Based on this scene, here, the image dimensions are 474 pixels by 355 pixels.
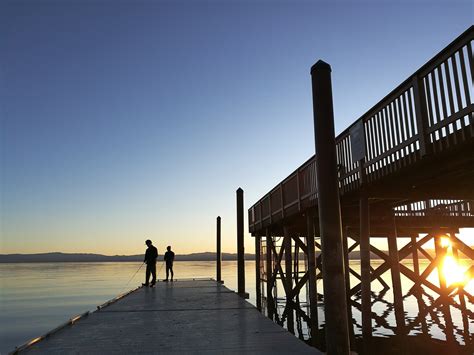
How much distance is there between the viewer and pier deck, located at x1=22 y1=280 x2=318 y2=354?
594 centimetres

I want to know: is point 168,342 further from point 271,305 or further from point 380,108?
point 271,305

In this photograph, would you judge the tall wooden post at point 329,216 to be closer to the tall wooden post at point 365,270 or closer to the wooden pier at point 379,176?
the wooden pier at point 379,176

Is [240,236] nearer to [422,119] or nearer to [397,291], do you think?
[397,291]

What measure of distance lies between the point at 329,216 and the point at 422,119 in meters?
2.31

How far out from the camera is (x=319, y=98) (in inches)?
237

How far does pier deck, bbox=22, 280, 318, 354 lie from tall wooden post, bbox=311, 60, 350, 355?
54cm

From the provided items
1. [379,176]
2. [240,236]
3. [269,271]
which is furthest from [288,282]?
[379,176]

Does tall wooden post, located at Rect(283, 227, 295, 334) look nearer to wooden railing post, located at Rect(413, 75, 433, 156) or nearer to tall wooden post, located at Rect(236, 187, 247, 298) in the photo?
tall wooden post, located at Rect(236, 187, 247, 298)

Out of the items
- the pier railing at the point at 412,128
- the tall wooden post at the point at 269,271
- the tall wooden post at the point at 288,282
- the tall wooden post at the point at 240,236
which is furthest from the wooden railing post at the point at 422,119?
the tall wooden post at the point at 269,271

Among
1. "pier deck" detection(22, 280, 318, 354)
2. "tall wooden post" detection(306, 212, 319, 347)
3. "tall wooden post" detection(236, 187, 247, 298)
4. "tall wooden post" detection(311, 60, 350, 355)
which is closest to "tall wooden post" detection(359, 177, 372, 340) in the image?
"pier deck" detection(22, 280, 318, 354)

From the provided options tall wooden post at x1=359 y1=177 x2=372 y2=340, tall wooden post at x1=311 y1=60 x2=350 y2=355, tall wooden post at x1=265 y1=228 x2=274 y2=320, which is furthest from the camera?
tall wooden post at x1=265 y1=228 x2=274 y2=320

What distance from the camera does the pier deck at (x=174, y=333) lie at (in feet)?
19.5

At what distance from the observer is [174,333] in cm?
714

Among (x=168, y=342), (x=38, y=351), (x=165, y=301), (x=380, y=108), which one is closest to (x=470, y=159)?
(x=380, y=108)
